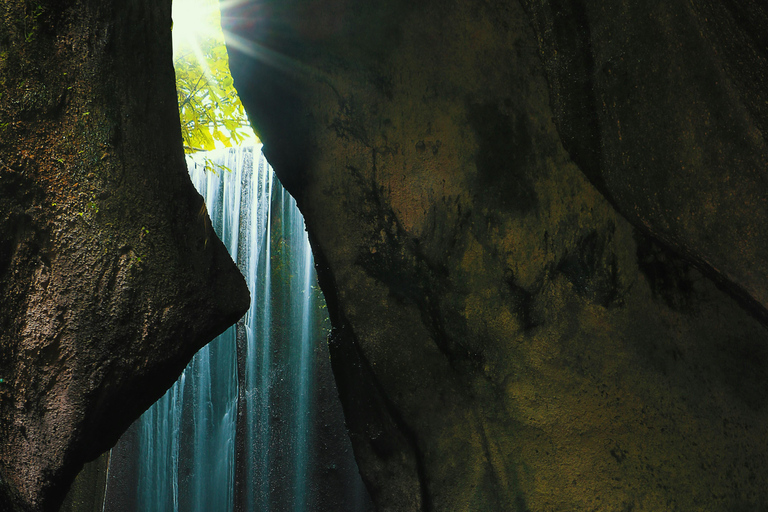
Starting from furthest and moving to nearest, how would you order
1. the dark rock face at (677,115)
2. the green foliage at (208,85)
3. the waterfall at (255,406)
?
the waterfall at (255,406), the green foliage at (208,85), the dark rock face at (677,115)

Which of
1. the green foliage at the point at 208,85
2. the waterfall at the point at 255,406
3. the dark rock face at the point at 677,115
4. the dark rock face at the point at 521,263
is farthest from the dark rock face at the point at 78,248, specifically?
the waterfall at the point at 255,406

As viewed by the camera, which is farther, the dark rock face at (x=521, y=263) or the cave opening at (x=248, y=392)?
the cave opening at (x=248, y=392)

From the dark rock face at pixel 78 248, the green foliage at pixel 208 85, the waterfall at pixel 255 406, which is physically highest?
the green foliage at pixel 208 85

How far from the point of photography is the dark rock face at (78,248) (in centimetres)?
237

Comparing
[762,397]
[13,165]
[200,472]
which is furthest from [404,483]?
[200,472]

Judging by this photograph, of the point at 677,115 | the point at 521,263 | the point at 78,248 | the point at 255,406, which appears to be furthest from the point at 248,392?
the point at 677,115

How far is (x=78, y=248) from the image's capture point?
96.4 inches

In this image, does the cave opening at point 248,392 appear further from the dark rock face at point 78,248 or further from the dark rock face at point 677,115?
the dark rock face at point 677,115

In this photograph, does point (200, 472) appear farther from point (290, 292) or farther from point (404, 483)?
point (404, 483)

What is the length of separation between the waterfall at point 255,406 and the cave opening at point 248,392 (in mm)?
18

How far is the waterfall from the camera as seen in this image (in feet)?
29.7

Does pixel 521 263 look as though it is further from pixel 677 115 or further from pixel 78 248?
pixel 78 248

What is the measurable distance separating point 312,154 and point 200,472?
7.86 m

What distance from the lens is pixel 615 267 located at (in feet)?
11.2
